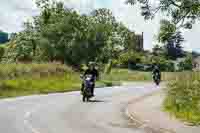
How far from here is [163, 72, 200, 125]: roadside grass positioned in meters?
18.1

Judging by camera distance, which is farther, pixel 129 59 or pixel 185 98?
pixel 129 59

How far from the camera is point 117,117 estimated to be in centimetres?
1931

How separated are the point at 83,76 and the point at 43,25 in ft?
197

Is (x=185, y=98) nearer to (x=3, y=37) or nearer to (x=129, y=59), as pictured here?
(x=129, y=59)

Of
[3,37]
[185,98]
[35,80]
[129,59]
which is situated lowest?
[35,80]

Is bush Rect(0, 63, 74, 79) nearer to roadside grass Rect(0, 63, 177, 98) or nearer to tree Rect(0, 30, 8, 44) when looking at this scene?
roadside grass Rect(0, 63, 177, 98)

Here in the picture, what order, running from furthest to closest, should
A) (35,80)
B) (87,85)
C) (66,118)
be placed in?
1. (35,80)
2. (87,85)
3. (66,118)

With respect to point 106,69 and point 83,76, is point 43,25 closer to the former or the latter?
point 106,69

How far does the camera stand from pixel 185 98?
19844 millimetres

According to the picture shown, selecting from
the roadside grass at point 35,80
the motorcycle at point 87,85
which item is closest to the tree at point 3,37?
the roadside grass at point 35,80

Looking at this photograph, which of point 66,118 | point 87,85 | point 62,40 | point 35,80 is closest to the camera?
point 66,118

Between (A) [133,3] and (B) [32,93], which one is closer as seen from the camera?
(A) [133,3]

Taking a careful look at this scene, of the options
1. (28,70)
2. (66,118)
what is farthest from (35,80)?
(66,118)

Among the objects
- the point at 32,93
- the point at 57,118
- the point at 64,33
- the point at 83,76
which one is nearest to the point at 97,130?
the point at 57,118
